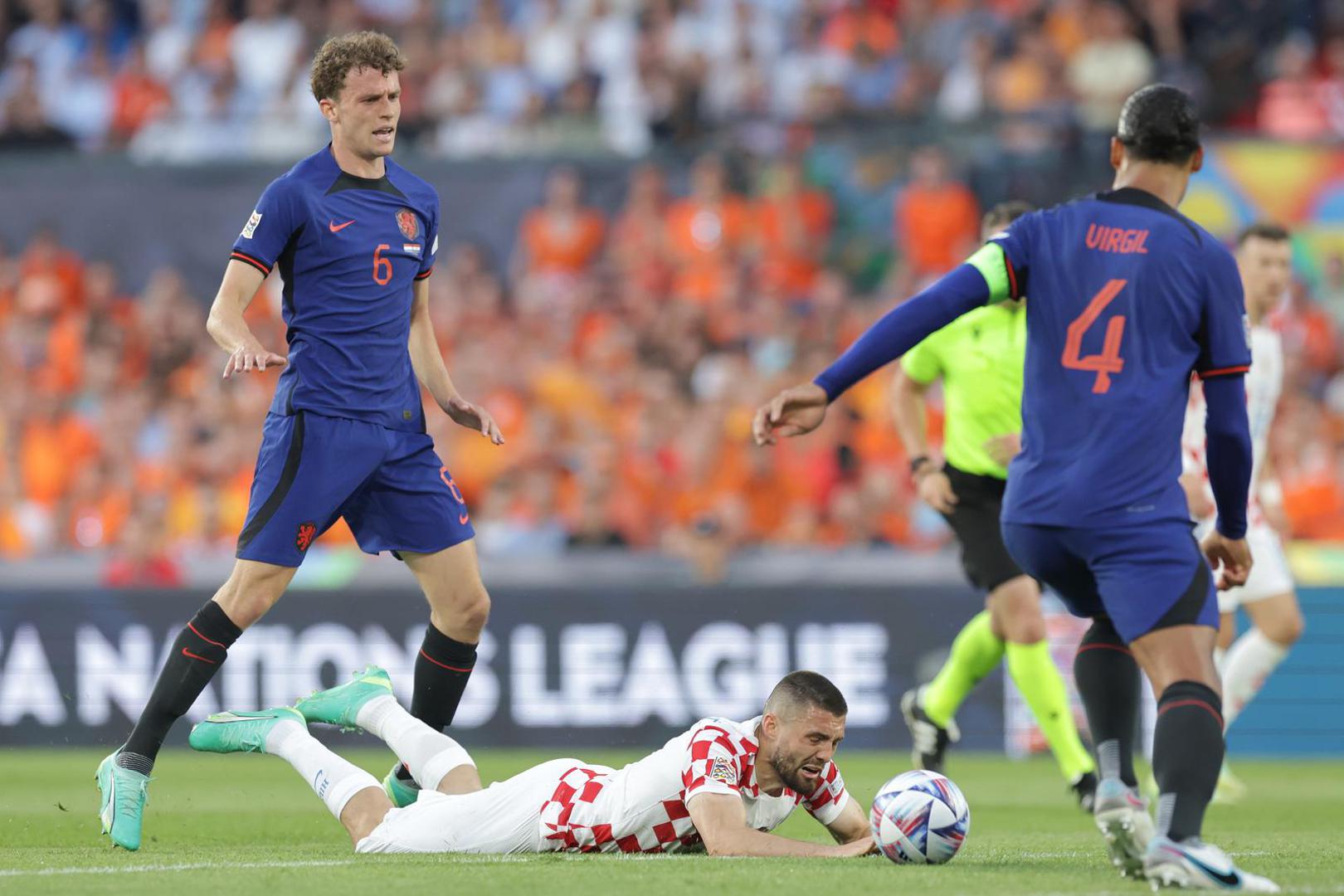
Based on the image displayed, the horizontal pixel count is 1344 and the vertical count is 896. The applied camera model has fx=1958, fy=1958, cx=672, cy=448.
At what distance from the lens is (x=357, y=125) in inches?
273

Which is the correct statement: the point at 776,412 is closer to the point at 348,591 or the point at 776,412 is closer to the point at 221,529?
the point at 348,591

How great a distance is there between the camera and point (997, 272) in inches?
219

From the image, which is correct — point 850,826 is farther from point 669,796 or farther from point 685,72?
point 685,72

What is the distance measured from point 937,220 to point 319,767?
9.94m

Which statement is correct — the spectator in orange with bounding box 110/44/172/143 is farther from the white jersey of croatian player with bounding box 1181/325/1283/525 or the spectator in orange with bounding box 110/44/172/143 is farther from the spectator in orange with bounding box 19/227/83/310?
the white jersey of croatian player with bounding box 1181/325/1283/525

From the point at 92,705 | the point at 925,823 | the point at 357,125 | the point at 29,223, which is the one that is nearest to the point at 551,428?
the point at 92,705

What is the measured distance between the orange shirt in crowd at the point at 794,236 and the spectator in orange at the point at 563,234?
1.37 m

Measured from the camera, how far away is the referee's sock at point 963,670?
9.09 m

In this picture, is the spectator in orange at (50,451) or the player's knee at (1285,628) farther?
the spectator in orange at (50,451)

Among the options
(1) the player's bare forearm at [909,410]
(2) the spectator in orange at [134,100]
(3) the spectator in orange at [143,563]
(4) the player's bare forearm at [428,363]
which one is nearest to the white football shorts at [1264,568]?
(1) the player's bare forearm at [909,410]

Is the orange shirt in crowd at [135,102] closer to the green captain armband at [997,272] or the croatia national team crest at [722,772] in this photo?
the croatia national team crest at [722,772]

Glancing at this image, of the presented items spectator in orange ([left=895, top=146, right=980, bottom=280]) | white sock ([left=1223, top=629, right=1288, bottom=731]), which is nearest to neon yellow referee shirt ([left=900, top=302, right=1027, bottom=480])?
white sock ([left=1223, top=629, right=1288, bottom=731])

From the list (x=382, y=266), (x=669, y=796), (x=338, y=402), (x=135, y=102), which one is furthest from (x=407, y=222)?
(x=135, y=102)

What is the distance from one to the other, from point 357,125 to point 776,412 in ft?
7.64
